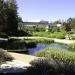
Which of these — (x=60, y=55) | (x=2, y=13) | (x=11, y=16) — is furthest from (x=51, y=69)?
(x=11, y=16)

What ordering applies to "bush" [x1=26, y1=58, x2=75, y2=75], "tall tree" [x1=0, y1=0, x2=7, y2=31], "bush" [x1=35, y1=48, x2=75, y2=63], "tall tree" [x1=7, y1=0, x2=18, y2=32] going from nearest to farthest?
"bush" [x1=26, y1=58, x2=75, y2=75] → "bush" [x1=35, y1=48, x2=75, y2=63] → "tall tree" [x1=0, y1=0, x2=7, y2=31] → "tall tree" [x1=7, y1=0, x2=18, y2=32]

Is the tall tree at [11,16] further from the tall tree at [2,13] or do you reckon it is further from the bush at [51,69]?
the bush at [51,69]

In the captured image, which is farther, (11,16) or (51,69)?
(11,16)

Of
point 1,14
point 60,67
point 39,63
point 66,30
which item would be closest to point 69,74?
point 60,67

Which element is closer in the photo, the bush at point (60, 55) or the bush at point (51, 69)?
the bush at point (51, 69)

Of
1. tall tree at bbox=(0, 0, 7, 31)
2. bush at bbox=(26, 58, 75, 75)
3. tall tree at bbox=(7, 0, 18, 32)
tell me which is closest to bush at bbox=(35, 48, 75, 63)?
bush at bbox=(26, 58, 75, 75)

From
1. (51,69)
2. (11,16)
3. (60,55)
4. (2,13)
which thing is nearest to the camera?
(51,69)

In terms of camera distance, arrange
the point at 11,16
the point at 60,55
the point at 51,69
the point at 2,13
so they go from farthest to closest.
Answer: the point at 11,16, the point at 2,13, the point at 60,55, the point at 51,69

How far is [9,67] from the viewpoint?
1218cm

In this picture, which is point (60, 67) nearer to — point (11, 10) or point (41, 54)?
point (41, 54)

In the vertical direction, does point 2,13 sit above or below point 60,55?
above

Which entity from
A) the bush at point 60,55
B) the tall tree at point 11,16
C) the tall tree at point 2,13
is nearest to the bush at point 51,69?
the bush at point 60,55

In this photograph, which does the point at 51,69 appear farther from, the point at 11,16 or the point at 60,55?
the point at 11,16

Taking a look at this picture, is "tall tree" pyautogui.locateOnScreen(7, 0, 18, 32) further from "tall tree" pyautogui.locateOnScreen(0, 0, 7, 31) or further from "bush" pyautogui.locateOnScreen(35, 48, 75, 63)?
"bush" pyautogui.locateOnScreen(35, 48, 75, 63)
